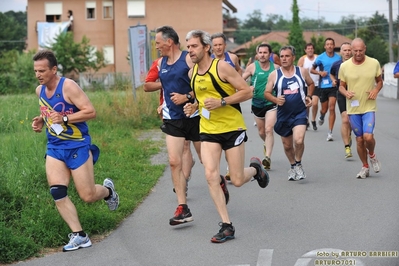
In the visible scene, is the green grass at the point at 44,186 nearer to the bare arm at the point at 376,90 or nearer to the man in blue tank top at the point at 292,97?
the man in blue tank top at the point at 292,97

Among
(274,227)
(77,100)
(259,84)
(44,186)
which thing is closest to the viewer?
(77,100)

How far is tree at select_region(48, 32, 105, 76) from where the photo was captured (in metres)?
61.7

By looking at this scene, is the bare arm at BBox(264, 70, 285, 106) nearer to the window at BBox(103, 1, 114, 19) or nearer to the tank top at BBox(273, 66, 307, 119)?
the tank top at BBox(273, 66, 307, 119)

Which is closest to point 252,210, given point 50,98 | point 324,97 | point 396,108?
point 50,98

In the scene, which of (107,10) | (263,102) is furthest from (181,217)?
(107,10)

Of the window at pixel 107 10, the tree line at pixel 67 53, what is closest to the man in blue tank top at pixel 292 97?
the tree line at pixel 67 53

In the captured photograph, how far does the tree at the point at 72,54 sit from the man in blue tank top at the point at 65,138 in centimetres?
5452

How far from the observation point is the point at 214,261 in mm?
6793

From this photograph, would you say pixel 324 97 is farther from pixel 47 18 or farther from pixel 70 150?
pixel 47 18

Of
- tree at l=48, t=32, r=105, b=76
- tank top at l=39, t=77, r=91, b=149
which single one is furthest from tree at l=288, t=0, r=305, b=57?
tank top at l=39, t=77, r=91, b=149

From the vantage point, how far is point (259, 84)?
496 inches

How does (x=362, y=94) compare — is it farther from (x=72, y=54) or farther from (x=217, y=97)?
(x=72, y=54)

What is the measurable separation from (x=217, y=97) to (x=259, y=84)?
191 inches

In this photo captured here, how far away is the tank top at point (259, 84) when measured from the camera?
41.0ft
